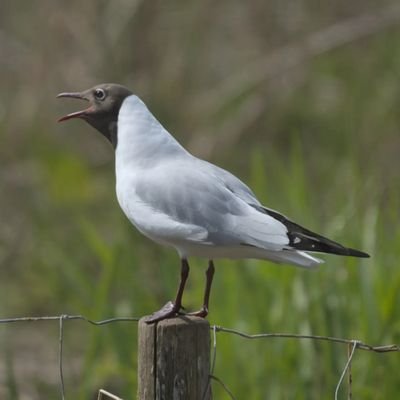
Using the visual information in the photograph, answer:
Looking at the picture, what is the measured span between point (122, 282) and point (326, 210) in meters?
1.61

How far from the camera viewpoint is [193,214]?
99.6 inches

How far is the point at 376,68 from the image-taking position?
775cm

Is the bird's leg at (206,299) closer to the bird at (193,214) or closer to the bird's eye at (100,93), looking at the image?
the bird at (193,214)

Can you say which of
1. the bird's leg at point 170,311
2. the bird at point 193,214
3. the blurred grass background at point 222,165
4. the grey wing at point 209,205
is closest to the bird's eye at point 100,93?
the bird at point 193,214

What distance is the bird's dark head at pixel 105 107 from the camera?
110 inches

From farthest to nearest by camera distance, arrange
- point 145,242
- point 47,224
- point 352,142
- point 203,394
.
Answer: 1. point 47,224
2. point 145,242
3. point 352,142
4. point 203,394

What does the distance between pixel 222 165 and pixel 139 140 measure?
434 centimetres

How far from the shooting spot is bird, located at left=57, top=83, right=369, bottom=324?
2467 mm

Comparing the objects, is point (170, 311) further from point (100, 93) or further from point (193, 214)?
point (100, 93)

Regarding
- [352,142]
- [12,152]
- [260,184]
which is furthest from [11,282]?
[352,142]

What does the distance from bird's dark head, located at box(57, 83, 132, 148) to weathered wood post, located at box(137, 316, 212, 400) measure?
2.13ft

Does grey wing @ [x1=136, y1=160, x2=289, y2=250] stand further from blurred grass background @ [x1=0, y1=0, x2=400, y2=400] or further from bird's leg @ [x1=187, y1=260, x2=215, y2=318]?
blurred grass background @ [x1=0, y1=0, x2=400, y2=400]

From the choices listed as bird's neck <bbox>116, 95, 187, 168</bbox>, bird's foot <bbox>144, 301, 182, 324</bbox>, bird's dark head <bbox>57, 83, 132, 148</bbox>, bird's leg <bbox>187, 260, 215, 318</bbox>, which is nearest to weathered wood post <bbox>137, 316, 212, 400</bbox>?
bird's foot <bbox>144, 301, 182, 324</bbox>

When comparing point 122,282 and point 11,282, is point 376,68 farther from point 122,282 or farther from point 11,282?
point 122,282
